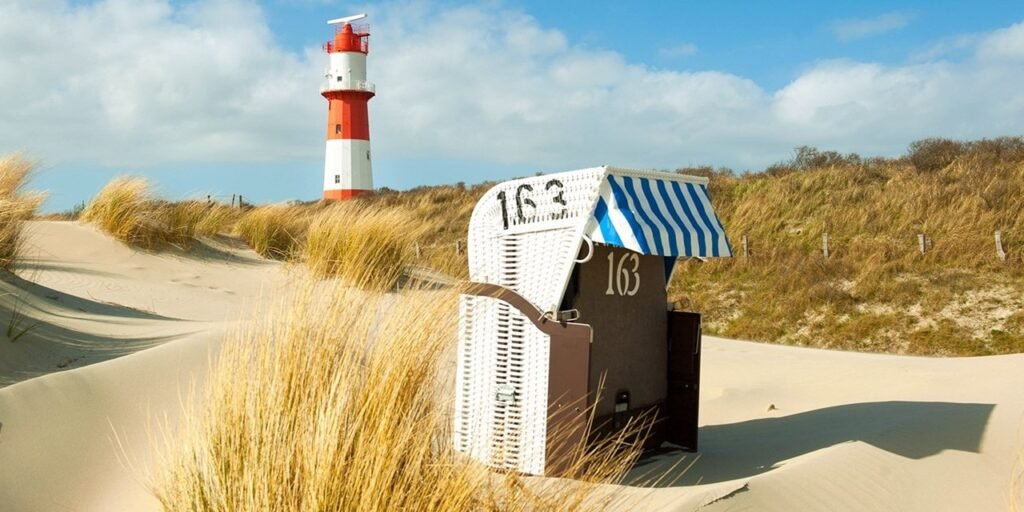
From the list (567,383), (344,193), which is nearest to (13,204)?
(567,383)

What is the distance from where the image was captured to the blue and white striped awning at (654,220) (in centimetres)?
491

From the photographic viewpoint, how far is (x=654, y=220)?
5.13m

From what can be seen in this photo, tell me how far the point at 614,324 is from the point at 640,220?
877mm

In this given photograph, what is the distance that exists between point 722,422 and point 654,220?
10.4ft

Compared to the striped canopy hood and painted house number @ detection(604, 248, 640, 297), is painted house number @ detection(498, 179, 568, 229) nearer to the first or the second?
the striped canopy hood

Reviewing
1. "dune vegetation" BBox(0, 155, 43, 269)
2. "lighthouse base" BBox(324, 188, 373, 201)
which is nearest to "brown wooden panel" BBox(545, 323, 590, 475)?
"dune vegetation" BBox(0, 155, 43, 269)

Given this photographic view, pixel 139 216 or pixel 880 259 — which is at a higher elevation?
pixel 139 216

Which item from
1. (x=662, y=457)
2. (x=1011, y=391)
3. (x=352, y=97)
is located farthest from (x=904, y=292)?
(x=352, y=97)

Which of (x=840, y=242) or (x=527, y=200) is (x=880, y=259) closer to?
(x=840, y=242)

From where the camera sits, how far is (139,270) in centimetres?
1287

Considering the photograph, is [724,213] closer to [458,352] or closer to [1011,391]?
[1011,391]

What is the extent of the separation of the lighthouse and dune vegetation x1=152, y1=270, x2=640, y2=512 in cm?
3044

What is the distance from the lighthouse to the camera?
1346 inches

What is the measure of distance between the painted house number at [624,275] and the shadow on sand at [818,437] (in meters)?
1.10
